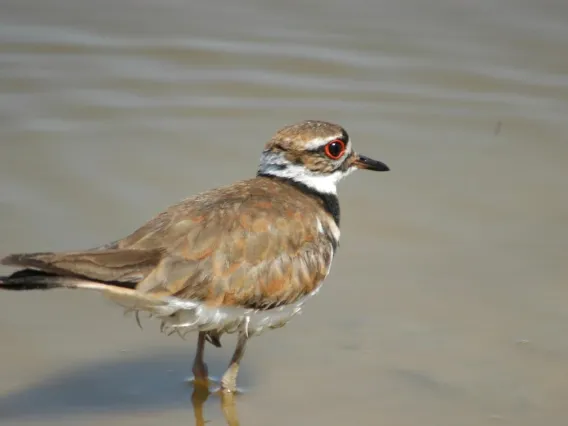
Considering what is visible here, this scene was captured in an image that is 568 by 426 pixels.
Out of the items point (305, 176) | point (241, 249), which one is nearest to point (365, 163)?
point (305, 176)

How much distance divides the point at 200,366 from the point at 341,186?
8.79 ft

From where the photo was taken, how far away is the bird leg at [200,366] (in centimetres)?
636

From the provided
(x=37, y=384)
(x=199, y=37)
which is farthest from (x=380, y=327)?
(x=199, y=37)

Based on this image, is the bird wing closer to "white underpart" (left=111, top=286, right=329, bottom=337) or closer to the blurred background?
"white underpart" (left=111, top=286, right=329, bottom=337)

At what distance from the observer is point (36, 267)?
5.25 metres

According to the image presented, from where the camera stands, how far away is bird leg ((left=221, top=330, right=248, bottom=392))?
6202 millimetres

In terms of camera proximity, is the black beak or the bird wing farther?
the black beak

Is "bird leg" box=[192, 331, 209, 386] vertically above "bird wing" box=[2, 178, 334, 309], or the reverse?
"bird wing" box=[2, 178, 334, 309]

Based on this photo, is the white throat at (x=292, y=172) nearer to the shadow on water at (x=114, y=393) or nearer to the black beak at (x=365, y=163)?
the black beak at (x=365, y=163)

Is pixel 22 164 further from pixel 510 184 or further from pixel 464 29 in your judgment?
pixel 464 29

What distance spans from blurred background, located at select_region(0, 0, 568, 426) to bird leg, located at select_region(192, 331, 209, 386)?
4.7 inches

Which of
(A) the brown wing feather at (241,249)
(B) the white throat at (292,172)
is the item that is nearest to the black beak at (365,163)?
(B) the white throat at (292,172)

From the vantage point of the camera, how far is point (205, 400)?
6277 millimetres

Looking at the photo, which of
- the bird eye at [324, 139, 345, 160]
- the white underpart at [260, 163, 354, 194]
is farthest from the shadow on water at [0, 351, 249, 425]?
the bird eye at [324, 139, 345, 160]
